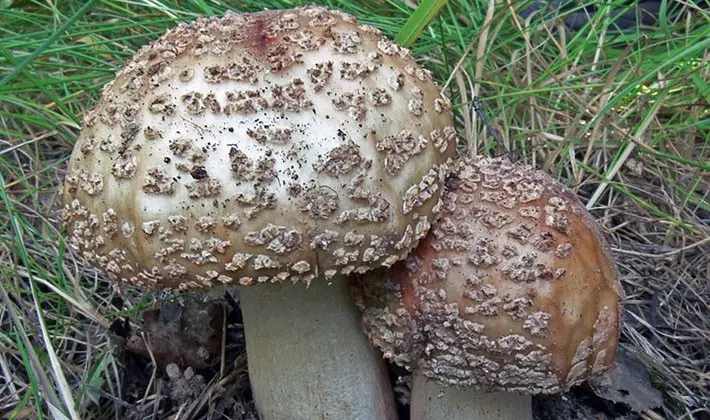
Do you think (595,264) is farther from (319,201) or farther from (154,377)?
(154,377)

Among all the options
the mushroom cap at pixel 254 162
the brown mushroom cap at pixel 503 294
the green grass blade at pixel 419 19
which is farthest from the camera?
the green grass blade at pixel 419 19

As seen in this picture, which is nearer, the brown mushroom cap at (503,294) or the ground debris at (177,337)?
the brown mushroom cap at (503,294)

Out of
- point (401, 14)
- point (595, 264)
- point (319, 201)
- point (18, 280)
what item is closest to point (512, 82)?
point (401, 14)

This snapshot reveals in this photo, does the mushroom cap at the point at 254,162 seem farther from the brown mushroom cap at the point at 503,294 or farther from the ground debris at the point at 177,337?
the ground debris at the point at 177,337

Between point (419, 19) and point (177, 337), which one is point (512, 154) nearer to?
point (419, 19)

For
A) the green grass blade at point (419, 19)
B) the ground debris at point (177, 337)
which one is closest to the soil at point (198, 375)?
the ground debris at point (177, 337)

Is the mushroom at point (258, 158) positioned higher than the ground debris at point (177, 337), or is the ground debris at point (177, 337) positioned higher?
the mushroom at point (258, 158)

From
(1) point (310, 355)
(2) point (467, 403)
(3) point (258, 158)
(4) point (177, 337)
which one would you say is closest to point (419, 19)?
(3) point (258, 158)
